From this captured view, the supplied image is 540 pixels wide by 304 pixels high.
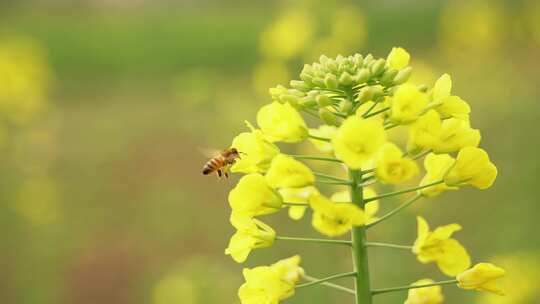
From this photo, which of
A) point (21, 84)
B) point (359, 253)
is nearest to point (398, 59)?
point (359, 253)

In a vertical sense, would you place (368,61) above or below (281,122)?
above

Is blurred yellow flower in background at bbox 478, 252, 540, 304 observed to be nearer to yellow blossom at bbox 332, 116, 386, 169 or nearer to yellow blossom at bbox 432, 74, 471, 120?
yellow blossom at bbox 432, 74, 471, 120

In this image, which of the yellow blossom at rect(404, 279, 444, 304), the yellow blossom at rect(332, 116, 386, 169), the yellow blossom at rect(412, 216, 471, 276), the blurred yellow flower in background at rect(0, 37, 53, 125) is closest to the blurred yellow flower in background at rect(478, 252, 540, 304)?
the yellow blossom at rect(404, 279, 444, 304)

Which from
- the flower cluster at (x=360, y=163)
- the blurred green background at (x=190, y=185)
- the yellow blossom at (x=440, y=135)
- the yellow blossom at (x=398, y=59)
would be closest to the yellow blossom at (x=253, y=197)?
the flower cluster at (x=360, y=163)

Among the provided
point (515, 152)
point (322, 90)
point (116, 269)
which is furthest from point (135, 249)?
point (322, 90)

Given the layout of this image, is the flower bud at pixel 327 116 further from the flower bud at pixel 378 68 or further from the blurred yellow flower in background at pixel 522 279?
the blurred yellow flower in background at pixel 522 279

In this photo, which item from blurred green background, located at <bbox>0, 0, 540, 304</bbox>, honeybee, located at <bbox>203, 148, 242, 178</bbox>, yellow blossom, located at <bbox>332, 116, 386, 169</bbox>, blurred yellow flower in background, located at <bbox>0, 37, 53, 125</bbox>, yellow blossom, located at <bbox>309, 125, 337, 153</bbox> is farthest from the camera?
blurred yellow flower in background, located at <bbox>0, 37, 53, 125</bbox>

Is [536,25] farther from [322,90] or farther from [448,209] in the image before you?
[322,90]

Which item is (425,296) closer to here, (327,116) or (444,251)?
(444,251)
